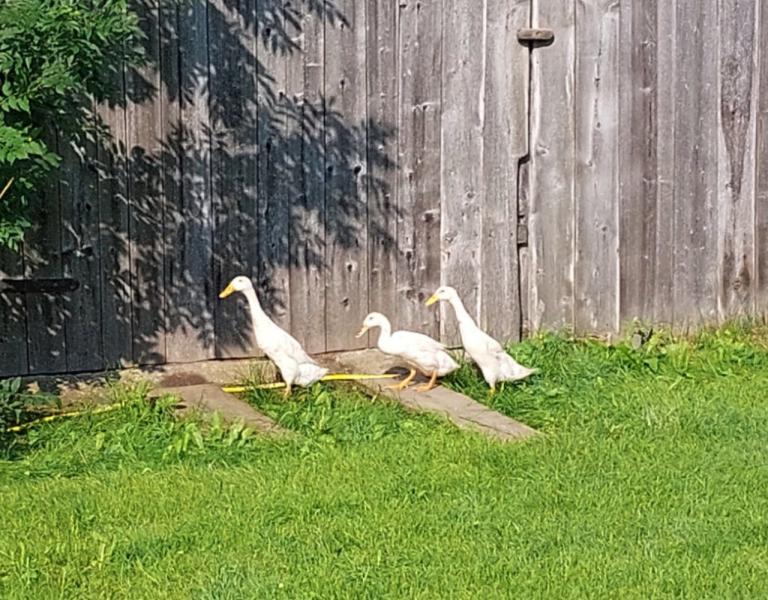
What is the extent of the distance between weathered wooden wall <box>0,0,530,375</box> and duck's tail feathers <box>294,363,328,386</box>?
2.19ft

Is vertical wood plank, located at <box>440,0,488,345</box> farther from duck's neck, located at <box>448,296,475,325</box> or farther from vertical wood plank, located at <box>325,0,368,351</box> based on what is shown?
duck's neck, located at <box>448,296,475,325</box>

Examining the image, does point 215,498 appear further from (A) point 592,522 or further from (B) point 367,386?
(B) point 367,386

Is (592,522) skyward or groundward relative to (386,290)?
groundward

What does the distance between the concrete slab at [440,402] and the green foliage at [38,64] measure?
1938 millimetres

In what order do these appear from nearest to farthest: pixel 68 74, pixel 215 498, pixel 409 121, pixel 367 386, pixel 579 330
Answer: pixel 215 498 → pixel 68 74 → pixel 367 386 → pixel 409 121 → pixel 579 330

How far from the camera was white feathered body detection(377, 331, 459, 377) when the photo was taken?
638 centimetres

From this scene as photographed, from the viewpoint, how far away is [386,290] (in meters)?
7.14

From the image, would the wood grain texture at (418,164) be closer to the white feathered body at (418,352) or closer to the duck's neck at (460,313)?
the duck's neck at (460,313)

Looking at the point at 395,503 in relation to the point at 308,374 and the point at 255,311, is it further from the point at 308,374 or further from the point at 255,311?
the point at 255,311

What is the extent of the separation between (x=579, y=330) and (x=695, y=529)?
3291mm

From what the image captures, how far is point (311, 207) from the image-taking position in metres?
6.92

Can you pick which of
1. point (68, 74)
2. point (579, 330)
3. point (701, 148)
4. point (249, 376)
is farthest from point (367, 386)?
point (701, 148)

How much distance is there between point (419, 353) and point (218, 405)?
101 cm

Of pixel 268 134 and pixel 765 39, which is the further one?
pixel 765 39
